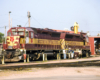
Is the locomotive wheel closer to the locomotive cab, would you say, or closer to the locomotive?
the locomotive

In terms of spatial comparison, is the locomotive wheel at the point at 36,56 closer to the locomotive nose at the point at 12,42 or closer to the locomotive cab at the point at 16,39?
the locomotive cab at the point at 16,39

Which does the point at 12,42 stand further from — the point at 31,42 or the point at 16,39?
the point at 31,42

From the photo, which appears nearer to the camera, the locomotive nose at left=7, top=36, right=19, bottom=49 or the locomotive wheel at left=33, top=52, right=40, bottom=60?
the locomotive nose at left=7, top=36, right=19, bottom=49

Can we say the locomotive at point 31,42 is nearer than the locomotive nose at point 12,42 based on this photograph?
Yes

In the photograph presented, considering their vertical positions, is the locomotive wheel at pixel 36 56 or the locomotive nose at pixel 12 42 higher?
the locomotive nose at pixel 12 42

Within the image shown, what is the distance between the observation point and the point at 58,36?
2502 centimetres

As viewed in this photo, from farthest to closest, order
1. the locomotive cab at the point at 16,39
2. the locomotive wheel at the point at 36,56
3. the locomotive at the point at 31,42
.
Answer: the locomotive wheel at the point at 36,56 → the locomotive cab at the point at 16,39 → the locomotive at the point at 31,42

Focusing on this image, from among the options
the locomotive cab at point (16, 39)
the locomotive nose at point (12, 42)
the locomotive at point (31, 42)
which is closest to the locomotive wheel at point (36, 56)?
the locomotive at point (31, 42)

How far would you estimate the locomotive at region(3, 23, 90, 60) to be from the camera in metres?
19.0

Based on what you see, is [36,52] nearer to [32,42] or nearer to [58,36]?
[32,42]

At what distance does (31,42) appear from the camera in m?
20.2

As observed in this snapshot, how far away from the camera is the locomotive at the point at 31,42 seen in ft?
62.3

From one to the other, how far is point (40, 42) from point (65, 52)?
5.34 metres

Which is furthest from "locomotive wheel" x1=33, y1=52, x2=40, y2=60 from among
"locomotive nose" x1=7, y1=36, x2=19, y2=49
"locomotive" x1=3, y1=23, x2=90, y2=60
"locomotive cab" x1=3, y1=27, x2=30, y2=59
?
"locomotive nose" x1=7, y1=36, x2=19, y2=49
